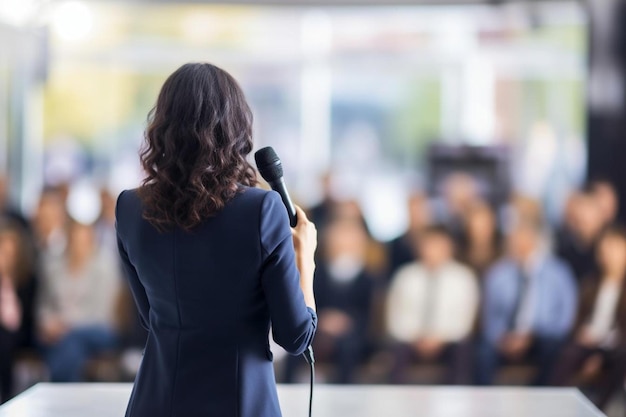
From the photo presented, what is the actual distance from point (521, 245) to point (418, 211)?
615 millimetres

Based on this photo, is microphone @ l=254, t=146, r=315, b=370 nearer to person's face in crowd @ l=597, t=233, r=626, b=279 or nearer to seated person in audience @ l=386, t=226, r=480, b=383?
seated person in audience @ l=386, t=226, r=480, b=383

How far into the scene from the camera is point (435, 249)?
4.82m

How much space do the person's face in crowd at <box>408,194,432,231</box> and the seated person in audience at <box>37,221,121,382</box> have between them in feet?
5.36

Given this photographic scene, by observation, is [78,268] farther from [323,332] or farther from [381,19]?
[381,19]

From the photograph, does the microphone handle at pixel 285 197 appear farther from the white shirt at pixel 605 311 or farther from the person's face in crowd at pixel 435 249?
the white shirt at pixel 605 311

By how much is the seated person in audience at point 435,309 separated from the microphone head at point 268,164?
11.1 feet

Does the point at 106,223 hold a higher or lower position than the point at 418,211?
lower

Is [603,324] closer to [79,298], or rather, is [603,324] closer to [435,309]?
[435,309]

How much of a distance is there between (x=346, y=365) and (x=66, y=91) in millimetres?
4491

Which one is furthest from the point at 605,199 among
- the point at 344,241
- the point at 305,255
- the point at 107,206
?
the point at 305,255

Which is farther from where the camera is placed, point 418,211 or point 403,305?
point 418,211

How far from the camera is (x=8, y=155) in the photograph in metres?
7.68

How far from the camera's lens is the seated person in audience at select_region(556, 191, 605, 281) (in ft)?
16.4

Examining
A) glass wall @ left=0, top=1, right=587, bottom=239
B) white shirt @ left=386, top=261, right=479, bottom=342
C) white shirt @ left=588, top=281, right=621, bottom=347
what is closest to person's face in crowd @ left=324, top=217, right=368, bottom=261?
white shirt @ left=386, top=261, right=479, bottom=342
